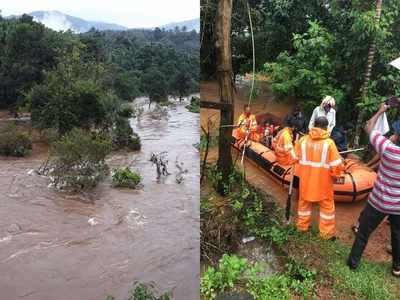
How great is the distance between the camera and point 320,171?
3.19 metres

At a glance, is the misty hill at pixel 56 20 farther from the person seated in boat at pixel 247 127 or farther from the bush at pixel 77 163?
the person seated in boat at pixel 247 127

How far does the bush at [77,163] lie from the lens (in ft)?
33.3

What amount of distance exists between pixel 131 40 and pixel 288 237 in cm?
2850

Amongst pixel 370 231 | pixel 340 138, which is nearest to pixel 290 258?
pixel 370 231

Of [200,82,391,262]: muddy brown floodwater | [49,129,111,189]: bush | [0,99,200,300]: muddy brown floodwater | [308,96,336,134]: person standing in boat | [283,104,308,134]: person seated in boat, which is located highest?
[308,96,336,134]: person standing in boat

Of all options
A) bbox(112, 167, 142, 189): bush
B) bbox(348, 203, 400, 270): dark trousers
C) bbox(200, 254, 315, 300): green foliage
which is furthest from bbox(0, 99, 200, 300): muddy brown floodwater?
bbox(348, 203, 400, 270): dark trousers

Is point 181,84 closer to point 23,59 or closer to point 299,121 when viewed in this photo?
point 23,59

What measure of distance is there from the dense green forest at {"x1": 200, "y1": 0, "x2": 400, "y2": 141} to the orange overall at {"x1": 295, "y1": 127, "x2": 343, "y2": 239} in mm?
919

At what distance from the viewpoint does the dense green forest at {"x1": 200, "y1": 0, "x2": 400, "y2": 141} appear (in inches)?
152

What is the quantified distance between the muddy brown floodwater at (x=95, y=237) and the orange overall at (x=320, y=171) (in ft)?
6.55

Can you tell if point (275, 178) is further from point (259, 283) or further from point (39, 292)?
point (39, 292)

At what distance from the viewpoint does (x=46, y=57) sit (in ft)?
57.2

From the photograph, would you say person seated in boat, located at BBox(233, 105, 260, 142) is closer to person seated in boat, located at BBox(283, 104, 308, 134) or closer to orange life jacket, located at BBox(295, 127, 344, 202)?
person seated in boat, located at BBox(283, 104, 308, 134)

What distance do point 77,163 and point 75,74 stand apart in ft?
17.5
